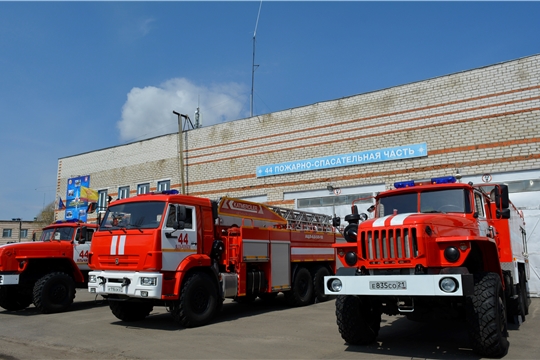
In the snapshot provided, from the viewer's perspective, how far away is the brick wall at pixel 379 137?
1492 centimetres

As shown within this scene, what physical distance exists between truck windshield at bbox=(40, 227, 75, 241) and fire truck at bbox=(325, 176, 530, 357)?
8.78 m

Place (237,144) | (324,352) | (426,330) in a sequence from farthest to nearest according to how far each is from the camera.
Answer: (237,144), (426,330), (324,352)

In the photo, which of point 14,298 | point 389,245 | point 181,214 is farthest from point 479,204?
point 14,298

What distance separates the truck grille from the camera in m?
6.09

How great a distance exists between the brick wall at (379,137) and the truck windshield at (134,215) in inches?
408

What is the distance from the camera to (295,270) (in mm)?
12531

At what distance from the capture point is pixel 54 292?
11.4 meters

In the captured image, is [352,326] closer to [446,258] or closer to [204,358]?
[446,258]

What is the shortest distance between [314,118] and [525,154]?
822 centimetres

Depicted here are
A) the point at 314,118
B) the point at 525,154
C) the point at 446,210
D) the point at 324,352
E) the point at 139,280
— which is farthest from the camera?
the point at 314,118

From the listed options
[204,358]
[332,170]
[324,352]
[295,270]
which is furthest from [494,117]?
[204,358]

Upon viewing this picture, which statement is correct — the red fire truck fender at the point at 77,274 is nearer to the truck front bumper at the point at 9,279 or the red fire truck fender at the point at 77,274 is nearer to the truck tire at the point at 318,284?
the truck front bumper at the point at 9,279

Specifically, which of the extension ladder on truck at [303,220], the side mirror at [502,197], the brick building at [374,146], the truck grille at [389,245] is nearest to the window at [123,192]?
the brick building at [374,146]

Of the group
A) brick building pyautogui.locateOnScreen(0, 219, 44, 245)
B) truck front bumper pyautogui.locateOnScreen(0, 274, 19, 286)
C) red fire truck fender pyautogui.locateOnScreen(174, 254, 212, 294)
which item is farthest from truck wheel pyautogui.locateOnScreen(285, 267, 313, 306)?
brick building pyautogui.locateOnScreen(0, 219, 44, 245)
